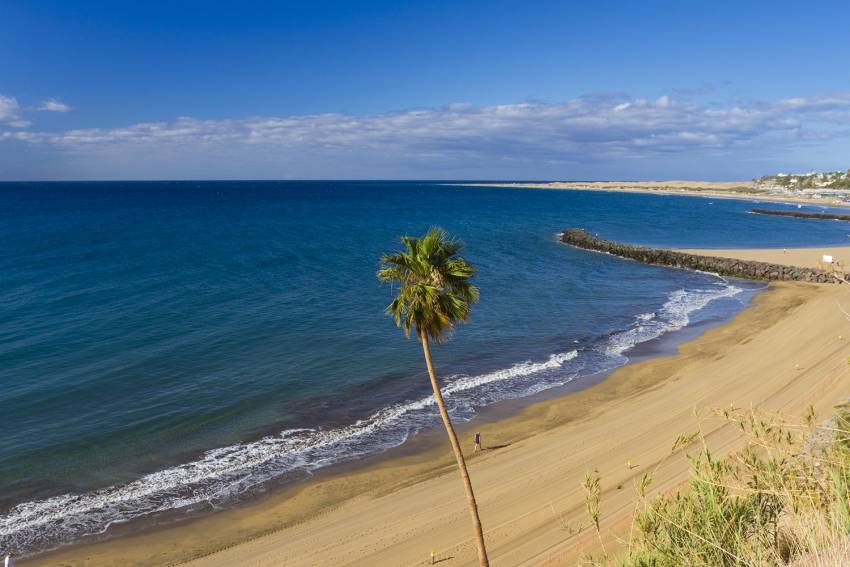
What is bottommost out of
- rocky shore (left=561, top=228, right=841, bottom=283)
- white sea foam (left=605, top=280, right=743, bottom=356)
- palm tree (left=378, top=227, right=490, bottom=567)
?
white sea foam (left=605, top=280, right=743, bottom=356)

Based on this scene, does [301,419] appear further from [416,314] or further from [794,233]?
[794,233]

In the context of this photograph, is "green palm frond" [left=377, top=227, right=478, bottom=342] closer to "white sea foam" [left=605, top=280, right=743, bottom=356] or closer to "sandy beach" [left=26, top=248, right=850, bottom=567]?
"sandy beach" [left=26, top=248, right=850, bottom=567]

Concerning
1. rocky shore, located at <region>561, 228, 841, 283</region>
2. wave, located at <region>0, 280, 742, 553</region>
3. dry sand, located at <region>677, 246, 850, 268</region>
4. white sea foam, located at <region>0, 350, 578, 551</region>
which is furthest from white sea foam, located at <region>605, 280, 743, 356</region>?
dry sand, located at <region>677, 246, 850, 268</region>

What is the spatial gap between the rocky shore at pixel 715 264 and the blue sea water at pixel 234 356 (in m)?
3.57

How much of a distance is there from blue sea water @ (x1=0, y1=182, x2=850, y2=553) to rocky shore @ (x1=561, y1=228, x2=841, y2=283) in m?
3.57

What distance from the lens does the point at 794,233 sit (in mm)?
103062

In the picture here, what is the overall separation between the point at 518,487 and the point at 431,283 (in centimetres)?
1027

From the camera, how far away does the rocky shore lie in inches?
2421

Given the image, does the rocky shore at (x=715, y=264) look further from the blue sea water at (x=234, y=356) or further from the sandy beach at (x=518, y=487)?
the sandy beach at (x=518, y=487)

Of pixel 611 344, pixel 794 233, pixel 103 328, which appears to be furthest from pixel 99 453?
pixel 794 233

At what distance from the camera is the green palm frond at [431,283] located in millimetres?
14609

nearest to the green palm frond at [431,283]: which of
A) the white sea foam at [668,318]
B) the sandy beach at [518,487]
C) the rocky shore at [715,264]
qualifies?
the sandy beach at [518,487]

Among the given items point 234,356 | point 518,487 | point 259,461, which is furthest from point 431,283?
point 234,356

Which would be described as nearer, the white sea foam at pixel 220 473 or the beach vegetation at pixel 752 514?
the beach vegetation at pixel 752 514
